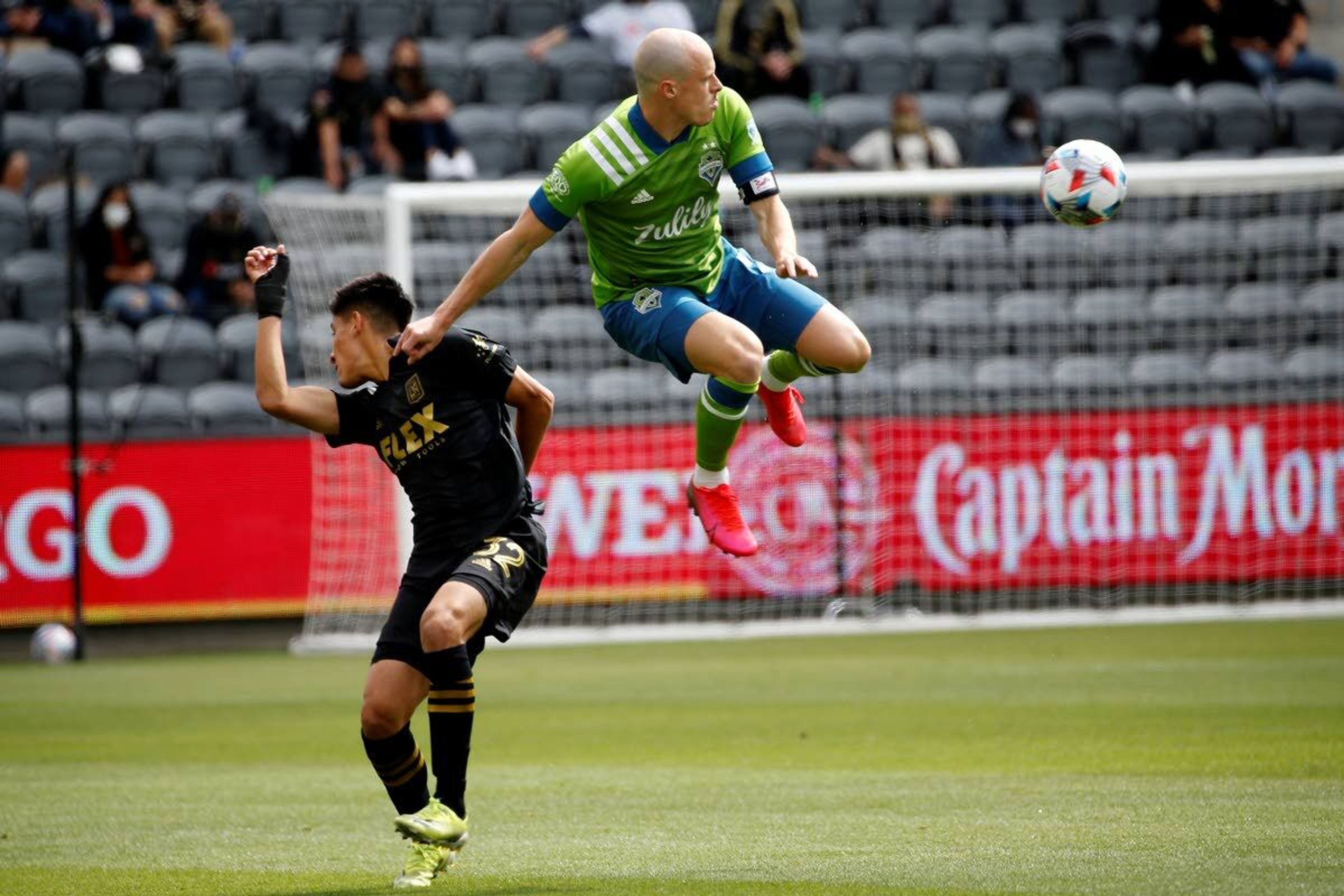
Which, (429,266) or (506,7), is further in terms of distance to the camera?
(506,7)

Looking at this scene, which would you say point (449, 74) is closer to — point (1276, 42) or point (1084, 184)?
point (1276, 42)

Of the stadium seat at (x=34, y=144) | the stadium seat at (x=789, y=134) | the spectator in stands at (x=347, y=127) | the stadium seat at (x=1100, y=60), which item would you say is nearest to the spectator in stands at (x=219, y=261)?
the spectator in stands at (x=347, y=127)

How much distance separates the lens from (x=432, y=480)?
22.3 feet

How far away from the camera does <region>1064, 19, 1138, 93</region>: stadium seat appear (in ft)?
68.9

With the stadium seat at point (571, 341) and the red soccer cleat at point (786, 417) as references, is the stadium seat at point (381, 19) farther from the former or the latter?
the red soccer cleat at point (786, 417)

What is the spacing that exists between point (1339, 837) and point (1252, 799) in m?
1.04

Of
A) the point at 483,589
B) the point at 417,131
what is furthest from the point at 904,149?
the point at 483,589

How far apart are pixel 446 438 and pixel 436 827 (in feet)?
4.45

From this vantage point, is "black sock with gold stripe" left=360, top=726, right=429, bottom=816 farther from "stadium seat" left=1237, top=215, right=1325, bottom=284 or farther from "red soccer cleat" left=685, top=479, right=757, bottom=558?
"stadium seat" left=1237, top=215, right=1325, bottom=284

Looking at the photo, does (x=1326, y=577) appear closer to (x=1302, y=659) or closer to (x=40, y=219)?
(x=1302, y=659)

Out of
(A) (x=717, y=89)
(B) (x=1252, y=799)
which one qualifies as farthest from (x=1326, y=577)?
(A) (x=717, y=89)

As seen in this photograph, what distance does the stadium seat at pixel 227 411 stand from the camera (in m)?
16.2

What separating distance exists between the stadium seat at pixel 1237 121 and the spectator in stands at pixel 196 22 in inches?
411

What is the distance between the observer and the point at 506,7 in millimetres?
21484
